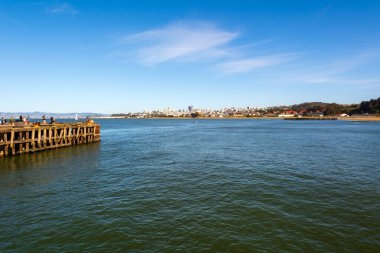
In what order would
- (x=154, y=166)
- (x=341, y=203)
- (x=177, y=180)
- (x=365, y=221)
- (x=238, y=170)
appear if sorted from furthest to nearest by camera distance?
1. (x=154, y=166)
2. (x=238, y=170)
3. (x=177, y=180)
4. (x=341, y=203)
5. (x=365, y=221)

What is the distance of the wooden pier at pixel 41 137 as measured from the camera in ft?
124

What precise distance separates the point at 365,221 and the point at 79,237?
52.9 feet

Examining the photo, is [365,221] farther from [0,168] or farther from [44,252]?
[0,168]

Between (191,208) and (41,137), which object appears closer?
(191,208)

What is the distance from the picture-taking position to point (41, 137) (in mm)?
44688

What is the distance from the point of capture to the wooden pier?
37.7 meters

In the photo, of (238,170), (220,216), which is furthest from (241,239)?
(238,170)

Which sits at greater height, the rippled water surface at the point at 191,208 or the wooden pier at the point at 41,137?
the wooden pier at the point at 41,137

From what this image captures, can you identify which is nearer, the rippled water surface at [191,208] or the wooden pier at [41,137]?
the rippled water surface at [191,208]

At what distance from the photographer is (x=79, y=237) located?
44.5 ft

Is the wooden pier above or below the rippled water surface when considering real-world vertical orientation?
above

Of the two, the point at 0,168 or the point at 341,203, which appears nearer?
the point at 341,203

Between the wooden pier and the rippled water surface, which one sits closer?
the rippled water surface

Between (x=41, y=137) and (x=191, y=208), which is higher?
(x=41, y=137)
